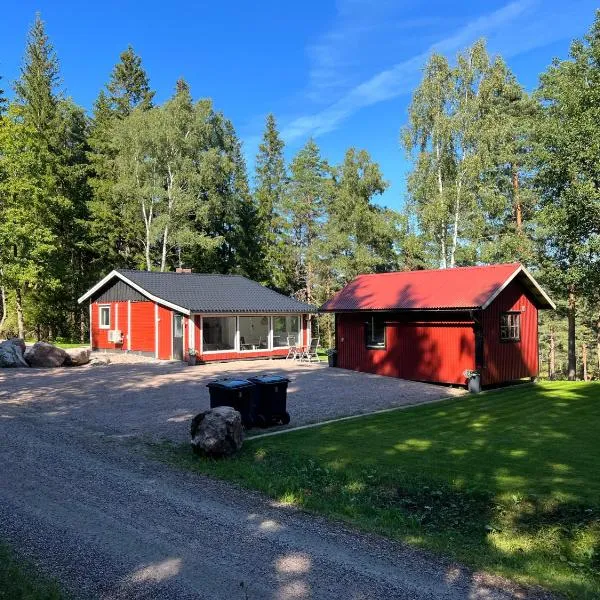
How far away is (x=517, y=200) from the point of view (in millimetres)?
28359

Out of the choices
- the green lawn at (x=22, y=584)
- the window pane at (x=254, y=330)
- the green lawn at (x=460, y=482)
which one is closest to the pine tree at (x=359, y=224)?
the window pane at (x=254, y=330)

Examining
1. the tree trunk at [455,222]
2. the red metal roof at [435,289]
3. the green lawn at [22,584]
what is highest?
the tree trunk at [455,222]

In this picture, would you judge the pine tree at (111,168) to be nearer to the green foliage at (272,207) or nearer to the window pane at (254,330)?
the green foliage at (272,207)

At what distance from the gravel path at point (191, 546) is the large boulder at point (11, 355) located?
1387 centimetres

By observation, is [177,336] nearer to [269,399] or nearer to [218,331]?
[218,331]

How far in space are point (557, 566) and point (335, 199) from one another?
122 feet

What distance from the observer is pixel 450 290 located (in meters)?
18.5

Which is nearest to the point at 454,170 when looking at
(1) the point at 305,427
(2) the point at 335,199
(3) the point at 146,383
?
(2) the point at 335,199

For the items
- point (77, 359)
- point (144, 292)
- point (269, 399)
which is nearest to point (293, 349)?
point (144, 292)

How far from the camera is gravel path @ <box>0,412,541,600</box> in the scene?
429cm

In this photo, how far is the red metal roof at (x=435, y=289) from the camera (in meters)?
17.5

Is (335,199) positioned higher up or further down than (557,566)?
higher up

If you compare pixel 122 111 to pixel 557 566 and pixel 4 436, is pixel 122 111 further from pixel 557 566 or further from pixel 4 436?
pixel 557 566

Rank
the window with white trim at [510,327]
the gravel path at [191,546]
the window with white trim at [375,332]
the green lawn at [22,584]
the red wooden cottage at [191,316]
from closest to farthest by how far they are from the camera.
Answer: the green lawn at [22,584] → the gravel path at [191,546] → the window with white trim at [510,327] → the window with white trim at [375,332] → the red wooden cottage at [191,316]
